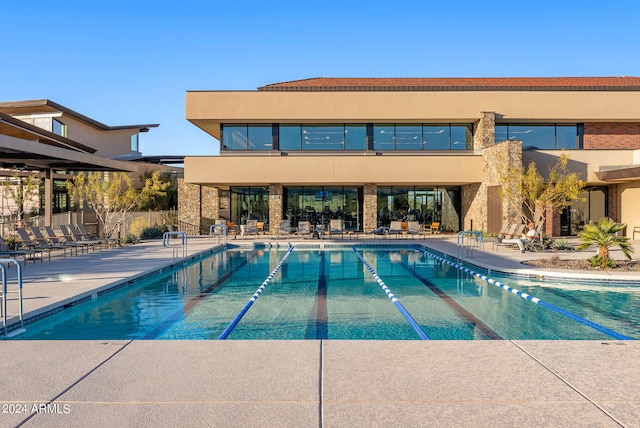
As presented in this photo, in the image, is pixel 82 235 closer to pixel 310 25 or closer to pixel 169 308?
pixel 169 308

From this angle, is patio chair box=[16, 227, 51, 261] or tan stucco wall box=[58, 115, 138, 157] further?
tan stucco wall box=[58, 115, 138, 157]

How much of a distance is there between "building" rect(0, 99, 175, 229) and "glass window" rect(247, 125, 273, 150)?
5987 millimetres

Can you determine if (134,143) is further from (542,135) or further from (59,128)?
(542,135)

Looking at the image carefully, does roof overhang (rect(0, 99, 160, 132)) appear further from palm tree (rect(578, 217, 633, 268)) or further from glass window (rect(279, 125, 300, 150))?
palm tree (rect(578, 217, 633, 268))

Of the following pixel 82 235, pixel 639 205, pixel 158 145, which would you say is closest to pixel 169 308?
pixel 82 235

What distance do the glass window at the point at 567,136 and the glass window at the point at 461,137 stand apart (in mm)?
4514

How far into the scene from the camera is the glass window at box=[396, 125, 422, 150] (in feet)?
86.9

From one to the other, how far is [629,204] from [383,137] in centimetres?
1235

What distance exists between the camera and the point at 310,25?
70.7ft

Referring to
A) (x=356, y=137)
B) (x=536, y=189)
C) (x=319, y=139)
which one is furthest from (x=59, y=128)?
(x=536, y=189)

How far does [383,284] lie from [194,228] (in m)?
17.3

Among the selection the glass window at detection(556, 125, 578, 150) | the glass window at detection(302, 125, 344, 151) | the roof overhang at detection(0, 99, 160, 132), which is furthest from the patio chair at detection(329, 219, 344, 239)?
the roof overhang at detection(0, 99, 160, 132)

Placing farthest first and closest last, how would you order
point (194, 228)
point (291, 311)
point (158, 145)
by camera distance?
1. point (158, 145)
2. point (194, 228)
3. point (291, 311)

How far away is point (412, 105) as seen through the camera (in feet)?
83.3
